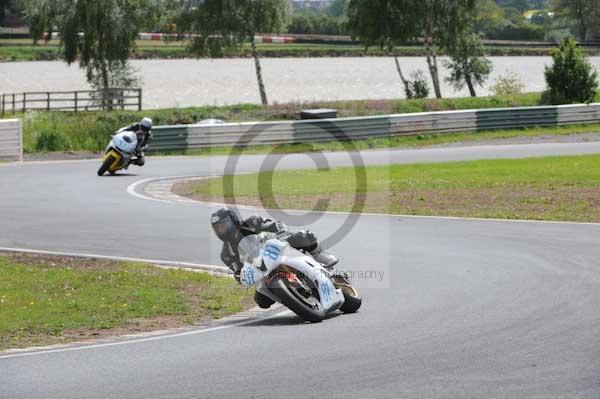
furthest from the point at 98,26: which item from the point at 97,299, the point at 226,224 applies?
the point at 226,224

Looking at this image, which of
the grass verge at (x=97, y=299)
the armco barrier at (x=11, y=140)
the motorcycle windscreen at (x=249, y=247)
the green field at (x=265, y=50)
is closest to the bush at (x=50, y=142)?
the armco barrier at (x=11, y=140)

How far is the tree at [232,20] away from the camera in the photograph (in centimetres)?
4922

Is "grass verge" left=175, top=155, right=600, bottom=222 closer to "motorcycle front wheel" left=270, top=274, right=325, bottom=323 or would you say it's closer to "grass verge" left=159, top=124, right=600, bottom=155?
"grass verge" left=159, top=124, right=600, bottom=155

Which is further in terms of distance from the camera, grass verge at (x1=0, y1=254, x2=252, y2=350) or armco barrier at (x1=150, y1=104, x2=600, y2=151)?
armco barrier at (x1=150, y1=104, x2=600, y2=151)

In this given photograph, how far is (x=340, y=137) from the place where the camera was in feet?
114

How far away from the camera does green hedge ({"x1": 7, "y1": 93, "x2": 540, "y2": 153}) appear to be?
3347cm

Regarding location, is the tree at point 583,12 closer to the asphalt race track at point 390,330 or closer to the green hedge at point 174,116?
the green hedge at point 174,116

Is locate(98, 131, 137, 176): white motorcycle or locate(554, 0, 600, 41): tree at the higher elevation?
locate(554, 0, 600, 41): tree

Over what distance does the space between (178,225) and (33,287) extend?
5105 millimetres

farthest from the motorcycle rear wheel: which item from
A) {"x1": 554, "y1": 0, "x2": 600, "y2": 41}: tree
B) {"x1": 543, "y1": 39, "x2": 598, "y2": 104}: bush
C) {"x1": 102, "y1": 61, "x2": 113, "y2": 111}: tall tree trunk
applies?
{"x1": 554, "y1": 0, "x2": 600, "y2": 41}: tree

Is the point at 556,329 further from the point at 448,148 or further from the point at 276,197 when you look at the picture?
the point at 448,148

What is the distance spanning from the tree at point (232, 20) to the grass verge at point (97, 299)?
34.7 m

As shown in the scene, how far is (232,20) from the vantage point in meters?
49.3

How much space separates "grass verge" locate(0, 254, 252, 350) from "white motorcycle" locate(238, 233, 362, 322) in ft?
3.46
